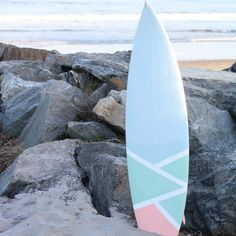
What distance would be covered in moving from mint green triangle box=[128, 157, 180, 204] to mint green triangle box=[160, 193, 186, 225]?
0.06 meters

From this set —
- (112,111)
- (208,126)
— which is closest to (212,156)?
(208,126)

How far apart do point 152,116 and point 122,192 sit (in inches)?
22.0

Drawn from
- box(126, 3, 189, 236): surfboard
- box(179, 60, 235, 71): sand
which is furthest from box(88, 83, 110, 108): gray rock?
box(179, 60, 235, 71): sand

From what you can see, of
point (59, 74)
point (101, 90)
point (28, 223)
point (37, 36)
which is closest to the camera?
point (28, 223)

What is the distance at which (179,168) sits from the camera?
11.1 ft

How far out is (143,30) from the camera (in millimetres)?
3512

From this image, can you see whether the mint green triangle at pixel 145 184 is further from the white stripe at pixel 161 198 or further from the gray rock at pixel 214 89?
the gray rock at pixel 214 89

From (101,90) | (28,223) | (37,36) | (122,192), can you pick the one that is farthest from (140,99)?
(37,36)

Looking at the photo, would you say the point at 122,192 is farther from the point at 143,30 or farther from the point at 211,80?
the point at 211,80

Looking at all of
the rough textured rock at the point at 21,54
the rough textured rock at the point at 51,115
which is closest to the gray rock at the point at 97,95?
the rough textured rock at the point at 51,115

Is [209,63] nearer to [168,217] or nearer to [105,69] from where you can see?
[105,69]

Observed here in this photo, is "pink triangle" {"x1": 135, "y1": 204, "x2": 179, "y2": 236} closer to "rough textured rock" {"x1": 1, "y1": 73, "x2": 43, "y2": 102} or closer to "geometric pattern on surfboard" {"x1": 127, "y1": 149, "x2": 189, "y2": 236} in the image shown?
"geometric pattern on surfboard" {"x1": 127, "y1": 149, "x2": 189, "y2": 236}

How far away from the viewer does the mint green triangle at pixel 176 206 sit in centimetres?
332

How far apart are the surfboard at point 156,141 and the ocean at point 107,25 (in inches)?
419
